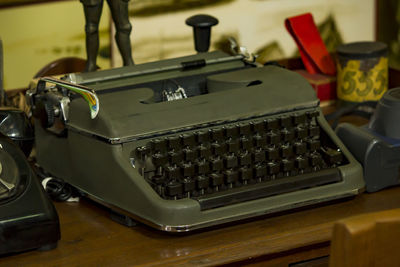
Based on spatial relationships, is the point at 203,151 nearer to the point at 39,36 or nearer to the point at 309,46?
the point at 309,46

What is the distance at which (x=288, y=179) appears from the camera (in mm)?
1725

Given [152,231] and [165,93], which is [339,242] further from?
[165,93]

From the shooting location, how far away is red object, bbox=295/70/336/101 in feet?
7.69

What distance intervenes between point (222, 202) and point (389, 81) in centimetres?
100

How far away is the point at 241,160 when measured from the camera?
1.73 metres

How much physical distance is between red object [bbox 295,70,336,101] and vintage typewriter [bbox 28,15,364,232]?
0.45 meters

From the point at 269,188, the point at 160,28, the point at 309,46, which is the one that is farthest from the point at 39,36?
the point at 269,188

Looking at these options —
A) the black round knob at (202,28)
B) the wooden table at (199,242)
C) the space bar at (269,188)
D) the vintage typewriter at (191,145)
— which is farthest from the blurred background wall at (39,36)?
the space bar at (269,188)

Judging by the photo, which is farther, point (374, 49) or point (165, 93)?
point (374, 49)

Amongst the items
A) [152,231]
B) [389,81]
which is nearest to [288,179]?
[152,231]

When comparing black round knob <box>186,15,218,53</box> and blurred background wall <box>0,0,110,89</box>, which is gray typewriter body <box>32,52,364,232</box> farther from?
blurred background wall <box>0,0,110,89</box>

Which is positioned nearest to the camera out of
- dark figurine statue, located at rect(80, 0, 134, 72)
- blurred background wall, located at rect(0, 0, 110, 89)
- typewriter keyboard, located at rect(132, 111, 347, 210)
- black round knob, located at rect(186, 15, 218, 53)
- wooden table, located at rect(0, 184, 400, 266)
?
→ wooden table, located at rect(0, 184, 400, 266)

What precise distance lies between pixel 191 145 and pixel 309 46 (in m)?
0.85

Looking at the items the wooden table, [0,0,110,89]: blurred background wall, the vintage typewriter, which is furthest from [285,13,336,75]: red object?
the wooden table
